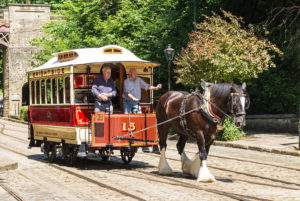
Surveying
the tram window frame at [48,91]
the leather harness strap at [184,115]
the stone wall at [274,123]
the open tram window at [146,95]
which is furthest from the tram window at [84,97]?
the stone wall at [274,123]

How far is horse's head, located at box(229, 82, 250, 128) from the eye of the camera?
10.0 meters

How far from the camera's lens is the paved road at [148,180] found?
9055 millimetres

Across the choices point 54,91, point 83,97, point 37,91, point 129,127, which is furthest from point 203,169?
point 37,91

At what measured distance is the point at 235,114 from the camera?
10148mm

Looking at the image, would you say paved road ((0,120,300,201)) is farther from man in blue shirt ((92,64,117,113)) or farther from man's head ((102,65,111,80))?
man's head ((102,65,111,80))

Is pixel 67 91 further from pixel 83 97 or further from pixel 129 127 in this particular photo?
pixel 129 127

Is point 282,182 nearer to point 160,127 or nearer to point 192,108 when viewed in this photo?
point 192,108

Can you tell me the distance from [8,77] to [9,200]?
50497mm

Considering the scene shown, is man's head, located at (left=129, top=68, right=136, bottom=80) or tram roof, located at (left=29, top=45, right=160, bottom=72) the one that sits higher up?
tram roof, located at (left=29, top=45, right=160, bottom=72)

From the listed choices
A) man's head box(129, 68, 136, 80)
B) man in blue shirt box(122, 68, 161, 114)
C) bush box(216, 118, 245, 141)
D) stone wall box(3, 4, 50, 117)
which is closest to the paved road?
man in blue shirt box(122, 68, 161, 114)

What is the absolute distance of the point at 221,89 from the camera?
10.6 metres

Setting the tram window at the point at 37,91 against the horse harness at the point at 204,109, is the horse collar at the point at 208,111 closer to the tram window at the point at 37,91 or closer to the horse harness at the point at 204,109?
the horse harness at the point at 204,109

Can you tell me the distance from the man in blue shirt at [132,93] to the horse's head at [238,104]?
10.3 feet

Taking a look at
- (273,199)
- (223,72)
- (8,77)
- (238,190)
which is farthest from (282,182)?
(8,77)
